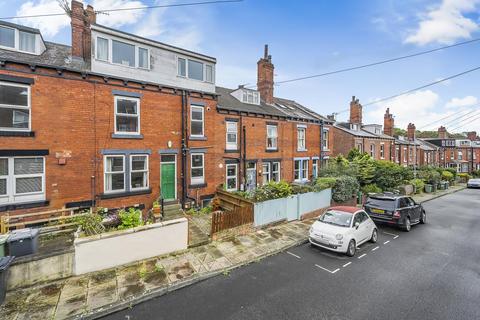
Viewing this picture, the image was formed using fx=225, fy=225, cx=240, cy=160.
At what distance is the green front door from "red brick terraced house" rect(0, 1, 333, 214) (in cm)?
6

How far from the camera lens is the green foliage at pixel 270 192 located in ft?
38.4

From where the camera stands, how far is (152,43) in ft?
40.6

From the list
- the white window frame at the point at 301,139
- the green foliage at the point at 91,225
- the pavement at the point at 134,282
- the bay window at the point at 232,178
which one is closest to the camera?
the pavement at the point at 134,282

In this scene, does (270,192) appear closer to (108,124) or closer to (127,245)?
(127,245)

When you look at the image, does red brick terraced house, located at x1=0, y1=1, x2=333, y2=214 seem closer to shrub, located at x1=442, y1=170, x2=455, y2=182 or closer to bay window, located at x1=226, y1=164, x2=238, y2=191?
bay window, located at x1=226, y1=164, x2=238, y2=191

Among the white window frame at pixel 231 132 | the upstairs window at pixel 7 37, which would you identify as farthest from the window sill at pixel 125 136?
the white window frame at pixel 231 132

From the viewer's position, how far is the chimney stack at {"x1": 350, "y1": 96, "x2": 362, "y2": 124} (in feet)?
102

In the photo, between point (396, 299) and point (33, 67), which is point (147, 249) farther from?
point (33, 67)

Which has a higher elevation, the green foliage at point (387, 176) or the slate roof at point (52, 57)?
the slate roof at point (52, 57)

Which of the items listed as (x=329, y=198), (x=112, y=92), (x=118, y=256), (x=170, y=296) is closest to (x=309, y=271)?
(x=170, y=296)

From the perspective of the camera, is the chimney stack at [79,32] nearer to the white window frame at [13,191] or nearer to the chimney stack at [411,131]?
the white window frame at [13,191]

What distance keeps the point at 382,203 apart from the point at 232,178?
946 centimetres

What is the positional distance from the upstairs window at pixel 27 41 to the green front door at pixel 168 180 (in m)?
8.12

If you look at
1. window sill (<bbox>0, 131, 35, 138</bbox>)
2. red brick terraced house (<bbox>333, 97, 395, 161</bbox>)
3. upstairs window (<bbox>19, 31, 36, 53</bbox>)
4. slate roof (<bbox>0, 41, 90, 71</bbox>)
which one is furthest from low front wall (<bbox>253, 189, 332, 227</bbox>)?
red brick terraced house (<bbox>333, 97, 395, 161</bbox>)
